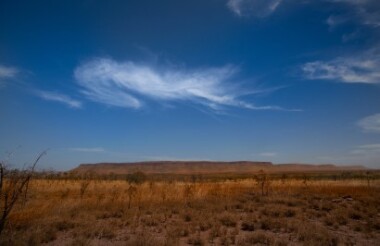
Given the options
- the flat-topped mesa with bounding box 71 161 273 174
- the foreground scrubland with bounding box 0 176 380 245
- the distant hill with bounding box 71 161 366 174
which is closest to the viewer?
the foreground scrubland with bounding box 0 176 380 245

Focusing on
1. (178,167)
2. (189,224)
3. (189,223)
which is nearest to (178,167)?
(178,167)

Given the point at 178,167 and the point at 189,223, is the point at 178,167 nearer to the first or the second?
the point at 178,167

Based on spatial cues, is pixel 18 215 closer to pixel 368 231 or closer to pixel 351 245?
pixel 351 245

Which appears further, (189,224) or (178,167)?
(178,167)

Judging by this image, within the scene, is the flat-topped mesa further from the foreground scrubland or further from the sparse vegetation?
the foreground scrubland

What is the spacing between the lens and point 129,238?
32.6ft

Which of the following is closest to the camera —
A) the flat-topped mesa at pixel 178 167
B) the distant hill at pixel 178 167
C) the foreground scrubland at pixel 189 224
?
the foreground scrubland at pixel 189 224

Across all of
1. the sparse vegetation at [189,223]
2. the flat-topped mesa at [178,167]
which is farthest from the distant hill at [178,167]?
the sparse vegetation at [189,223]

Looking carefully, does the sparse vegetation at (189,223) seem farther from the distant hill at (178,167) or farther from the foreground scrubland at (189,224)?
the distant hill at (178,167)

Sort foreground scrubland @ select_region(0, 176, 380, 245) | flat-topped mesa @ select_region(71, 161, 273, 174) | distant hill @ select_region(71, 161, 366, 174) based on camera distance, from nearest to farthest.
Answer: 1. foreground scrubland @ select_region(0, 176, 380, 245)
2. distant hill @ select_region(71, 161, 366, 174)
3. flat-topped mesa @ select_region(71, 161, 273, 174)

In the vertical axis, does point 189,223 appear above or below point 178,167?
below

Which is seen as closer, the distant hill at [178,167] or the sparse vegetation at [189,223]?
the sparse vegetation at [189,223]

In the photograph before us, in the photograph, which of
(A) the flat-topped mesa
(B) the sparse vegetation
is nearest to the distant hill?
(A) the flat-topped mesa

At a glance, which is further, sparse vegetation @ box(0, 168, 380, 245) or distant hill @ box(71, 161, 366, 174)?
distant hill @ box(71, 161, 366, 174)
